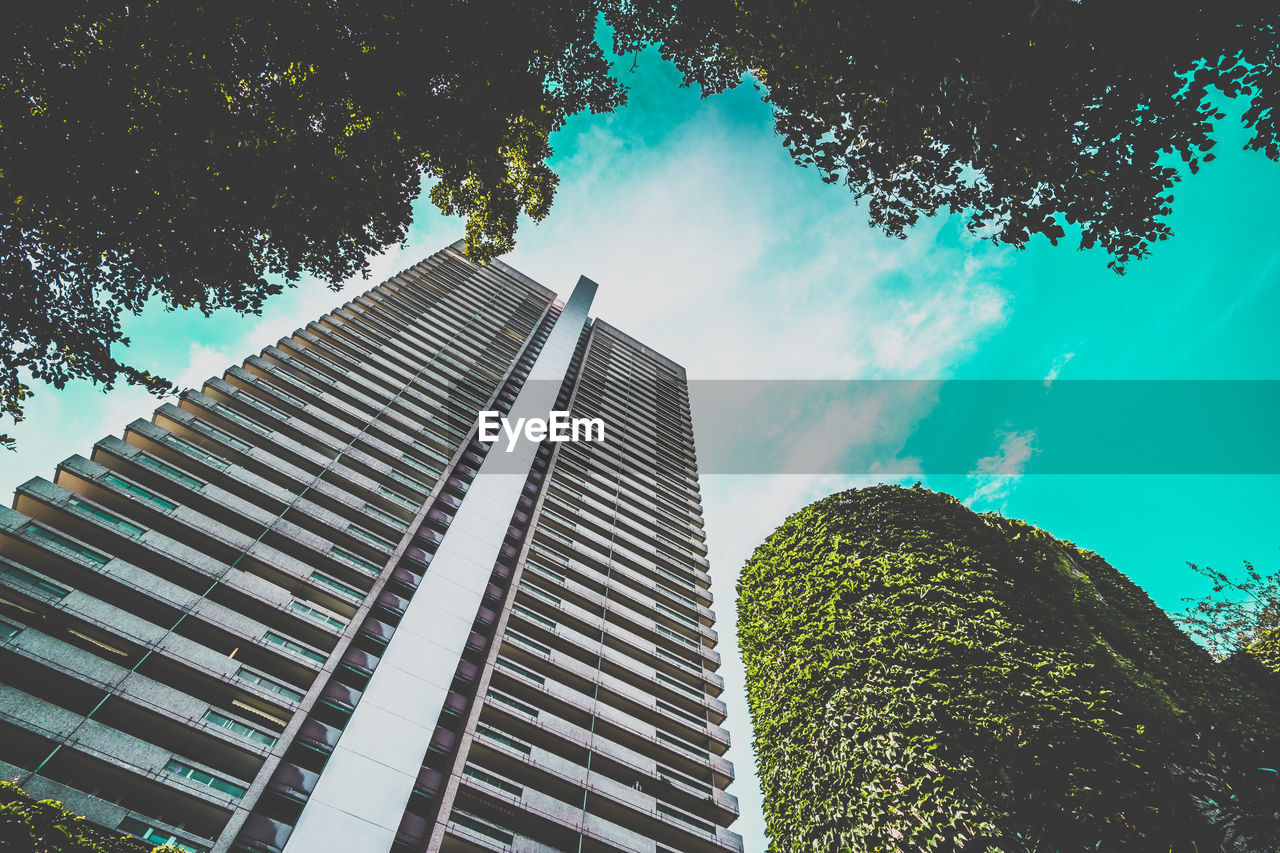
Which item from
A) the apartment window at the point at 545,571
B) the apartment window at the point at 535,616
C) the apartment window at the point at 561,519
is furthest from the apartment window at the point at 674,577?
the apartment window at the point at 535,616

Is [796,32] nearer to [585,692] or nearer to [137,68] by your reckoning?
[137,68]

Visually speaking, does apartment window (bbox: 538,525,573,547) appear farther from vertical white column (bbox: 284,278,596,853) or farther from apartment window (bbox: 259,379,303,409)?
apartment window (bbox: 259,379,303,409)

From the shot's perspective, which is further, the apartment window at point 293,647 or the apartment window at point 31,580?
the apartment window at point 293,647

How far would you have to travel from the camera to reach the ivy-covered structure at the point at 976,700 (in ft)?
30.7

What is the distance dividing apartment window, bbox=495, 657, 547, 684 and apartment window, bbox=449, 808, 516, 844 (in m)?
5.01

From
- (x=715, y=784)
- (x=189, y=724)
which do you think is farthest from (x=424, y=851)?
(x=715, y=784)

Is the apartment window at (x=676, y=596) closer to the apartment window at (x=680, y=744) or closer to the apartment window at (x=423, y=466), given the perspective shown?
the apartment window at (x=680, y=744)

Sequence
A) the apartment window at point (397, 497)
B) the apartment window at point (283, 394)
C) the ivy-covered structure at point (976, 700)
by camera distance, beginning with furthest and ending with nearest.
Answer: the apartment window at point (283, 394) < the apartment window at point (397, 497) < the ivy-covered structure at point (976, 700)

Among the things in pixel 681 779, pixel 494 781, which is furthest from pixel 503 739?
pixel 681 779

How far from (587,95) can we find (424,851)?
20.6 meters

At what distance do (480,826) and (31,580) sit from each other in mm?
14073

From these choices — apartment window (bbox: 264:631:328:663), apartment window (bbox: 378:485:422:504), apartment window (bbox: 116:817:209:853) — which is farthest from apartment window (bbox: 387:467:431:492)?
apartment window (bbox: 116:817:209:853)

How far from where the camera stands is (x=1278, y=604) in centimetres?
1812

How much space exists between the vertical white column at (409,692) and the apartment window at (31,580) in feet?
28.0
